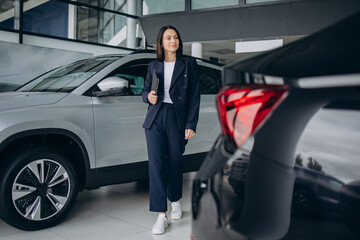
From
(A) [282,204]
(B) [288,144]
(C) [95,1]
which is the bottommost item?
(A) [282,204]

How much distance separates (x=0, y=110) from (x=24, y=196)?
660 millimetres

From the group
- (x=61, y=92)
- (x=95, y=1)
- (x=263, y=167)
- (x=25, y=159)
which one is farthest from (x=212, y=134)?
(x=95, y=1)

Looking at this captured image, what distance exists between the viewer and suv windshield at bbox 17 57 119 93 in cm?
→ 326

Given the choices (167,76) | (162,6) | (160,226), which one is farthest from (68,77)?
(162,6)

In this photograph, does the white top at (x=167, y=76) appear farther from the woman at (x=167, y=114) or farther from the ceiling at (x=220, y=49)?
the ceiling at (x=220, y=49)

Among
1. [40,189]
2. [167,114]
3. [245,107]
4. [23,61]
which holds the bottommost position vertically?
[40,189]

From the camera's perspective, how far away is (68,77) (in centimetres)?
344

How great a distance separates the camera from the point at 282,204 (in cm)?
99

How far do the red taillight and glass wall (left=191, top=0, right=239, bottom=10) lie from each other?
11026mm

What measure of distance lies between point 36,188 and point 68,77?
109cm

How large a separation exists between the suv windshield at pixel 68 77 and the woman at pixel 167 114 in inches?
27.0

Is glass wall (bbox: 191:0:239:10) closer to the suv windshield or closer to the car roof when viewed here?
the suv windshield

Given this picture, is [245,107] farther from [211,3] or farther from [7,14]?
[211,3]

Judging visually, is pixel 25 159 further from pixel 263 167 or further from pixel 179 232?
pixel 263 167
